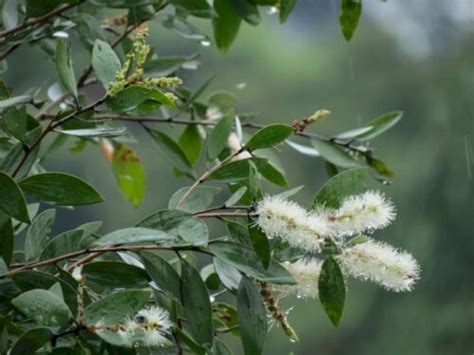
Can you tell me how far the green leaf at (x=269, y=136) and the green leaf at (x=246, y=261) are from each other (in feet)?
0.24

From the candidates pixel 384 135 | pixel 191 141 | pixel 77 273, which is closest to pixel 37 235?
pixel 77 273

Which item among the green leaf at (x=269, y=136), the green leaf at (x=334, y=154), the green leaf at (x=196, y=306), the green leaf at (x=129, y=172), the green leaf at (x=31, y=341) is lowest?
the green leaf at (x=129, y=172)

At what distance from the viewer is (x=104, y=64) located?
634 millimetres

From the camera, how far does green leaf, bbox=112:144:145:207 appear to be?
1.13 metres

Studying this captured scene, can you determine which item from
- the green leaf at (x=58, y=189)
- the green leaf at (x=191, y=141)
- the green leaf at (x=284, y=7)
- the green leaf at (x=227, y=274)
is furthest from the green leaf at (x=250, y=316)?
the green leaf at (x=191, y=141)

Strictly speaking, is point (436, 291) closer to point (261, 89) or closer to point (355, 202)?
point (261, 89)

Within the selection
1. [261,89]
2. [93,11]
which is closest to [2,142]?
[93,11]

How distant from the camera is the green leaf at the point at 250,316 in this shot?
2.11 feet

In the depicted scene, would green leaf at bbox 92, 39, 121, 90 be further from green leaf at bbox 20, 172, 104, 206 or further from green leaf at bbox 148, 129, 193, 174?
green leaf at bbox 148, 129, 193, 174

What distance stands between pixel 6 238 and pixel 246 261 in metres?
0.17

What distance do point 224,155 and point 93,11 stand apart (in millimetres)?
210

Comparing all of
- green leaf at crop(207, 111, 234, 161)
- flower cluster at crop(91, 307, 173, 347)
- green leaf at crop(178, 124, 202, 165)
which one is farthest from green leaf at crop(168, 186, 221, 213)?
green leaf at crop(178, 124, 202, 165)

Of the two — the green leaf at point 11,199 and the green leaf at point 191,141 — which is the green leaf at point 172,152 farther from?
the green leaf at point 11,199

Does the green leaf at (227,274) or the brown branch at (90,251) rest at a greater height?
the brown branch at (90,251)
